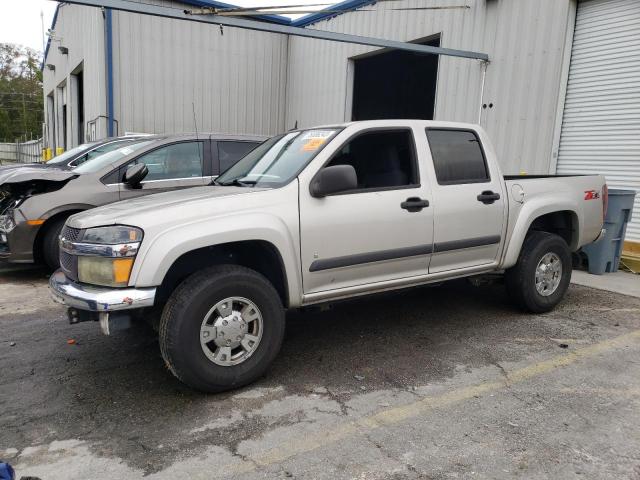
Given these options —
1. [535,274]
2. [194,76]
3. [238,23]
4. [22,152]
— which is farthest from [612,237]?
[22,152]

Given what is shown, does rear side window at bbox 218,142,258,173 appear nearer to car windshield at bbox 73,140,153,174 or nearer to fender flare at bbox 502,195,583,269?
car windshield at bbox 73,140,153,174

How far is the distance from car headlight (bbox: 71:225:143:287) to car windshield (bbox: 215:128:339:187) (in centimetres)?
112

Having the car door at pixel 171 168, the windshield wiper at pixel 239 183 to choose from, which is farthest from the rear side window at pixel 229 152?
the windshield wiper at pixel 239 183

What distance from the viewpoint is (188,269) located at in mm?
3494

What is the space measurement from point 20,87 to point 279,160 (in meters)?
72.9

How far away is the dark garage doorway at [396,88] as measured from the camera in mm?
16609

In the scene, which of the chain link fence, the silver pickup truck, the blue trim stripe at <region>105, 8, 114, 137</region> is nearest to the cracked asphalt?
the silver pickup truck

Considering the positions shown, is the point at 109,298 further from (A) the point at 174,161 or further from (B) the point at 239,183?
(A) the point at 174,161

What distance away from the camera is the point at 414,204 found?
4.04 meters

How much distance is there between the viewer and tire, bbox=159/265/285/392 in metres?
3.13

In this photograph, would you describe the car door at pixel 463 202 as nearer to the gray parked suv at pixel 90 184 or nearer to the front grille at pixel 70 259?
the front grille at pixel 70 259

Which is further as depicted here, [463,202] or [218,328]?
[463,202]

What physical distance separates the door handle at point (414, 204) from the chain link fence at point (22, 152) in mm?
34497

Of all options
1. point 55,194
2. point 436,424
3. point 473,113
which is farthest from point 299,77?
point 436,424
